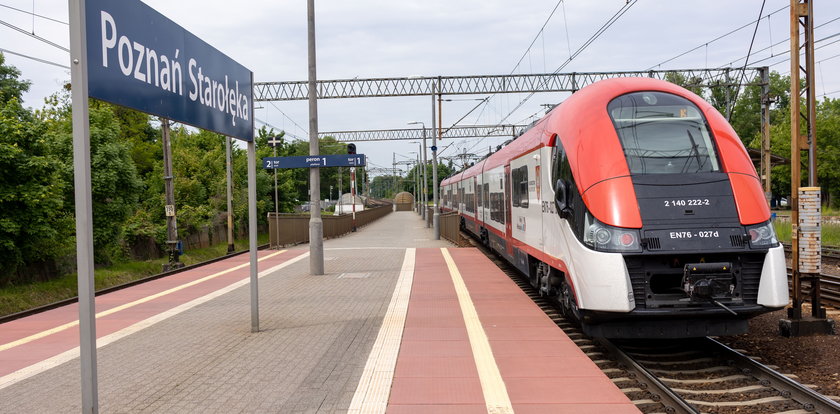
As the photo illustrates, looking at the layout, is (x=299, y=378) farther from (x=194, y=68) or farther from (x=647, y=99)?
(x=647, y=99)

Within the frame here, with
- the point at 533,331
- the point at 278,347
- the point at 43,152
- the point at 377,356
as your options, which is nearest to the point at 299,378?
the point at 377,356

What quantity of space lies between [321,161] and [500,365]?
921cm

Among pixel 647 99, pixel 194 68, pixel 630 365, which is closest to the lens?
pixel 194 68

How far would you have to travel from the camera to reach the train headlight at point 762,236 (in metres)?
6.98

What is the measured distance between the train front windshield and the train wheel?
1.66 metres

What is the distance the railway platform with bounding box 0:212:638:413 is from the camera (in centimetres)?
534

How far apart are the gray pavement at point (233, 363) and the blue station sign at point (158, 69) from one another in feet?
8.07

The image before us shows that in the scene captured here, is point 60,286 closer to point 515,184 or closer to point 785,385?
point 515,184

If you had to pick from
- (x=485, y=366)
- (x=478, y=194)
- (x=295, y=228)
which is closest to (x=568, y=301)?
(x=485, y=366)

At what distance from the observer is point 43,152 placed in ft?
49.4

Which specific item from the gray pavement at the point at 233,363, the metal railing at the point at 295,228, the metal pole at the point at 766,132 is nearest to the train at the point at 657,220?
the gray pavement at the point at 233,363

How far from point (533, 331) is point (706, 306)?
2.08 meters

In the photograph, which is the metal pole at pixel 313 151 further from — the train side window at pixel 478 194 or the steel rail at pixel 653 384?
the train side window at pixel 478 194

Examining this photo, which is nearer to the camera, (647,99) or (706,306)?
(706,306)
